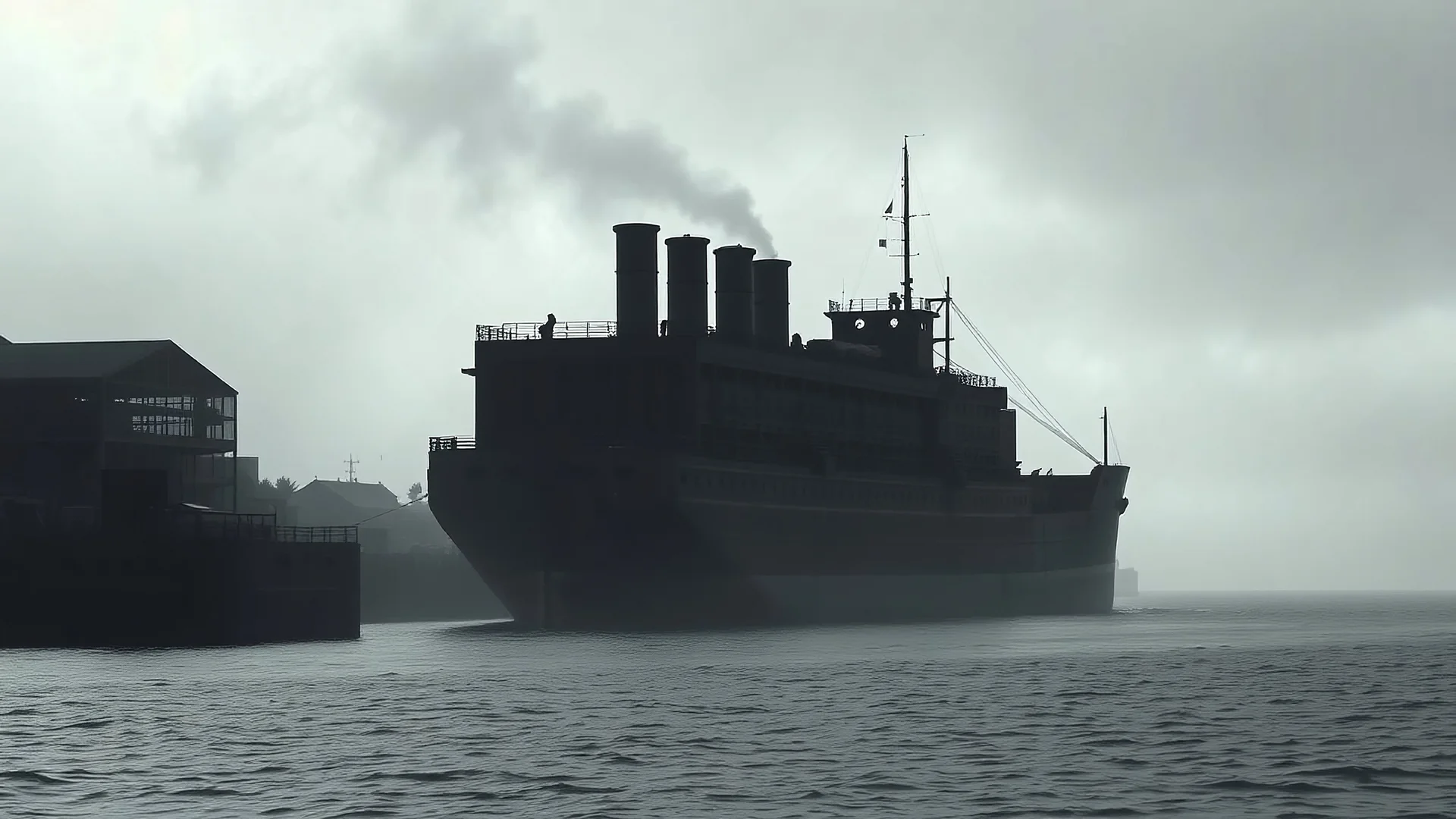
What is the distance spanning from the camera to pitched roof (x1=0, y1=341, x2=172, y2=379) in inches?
3066

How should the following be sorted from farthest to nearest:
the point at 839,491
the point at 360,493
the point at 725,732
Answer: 1. the point at 360,493
2. the point at 839,491
3. the point at 725,732

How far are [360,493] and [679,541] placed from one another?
356ft

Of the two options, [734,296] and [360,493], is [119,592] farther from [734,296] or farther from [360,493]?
[360,493]

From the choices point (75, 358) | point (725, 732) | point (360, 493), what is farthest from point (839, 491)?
point (360, 493)

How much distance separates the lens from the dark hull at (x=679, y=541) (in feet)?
236

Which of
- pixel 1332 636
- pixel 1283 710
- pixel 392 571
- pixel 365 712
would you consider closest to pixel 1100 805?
pixel 1283 710

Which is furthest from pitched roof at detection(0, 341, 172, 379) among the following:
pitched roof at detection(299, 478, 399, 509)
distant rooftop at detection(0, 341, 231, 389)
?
pitched roof at detection(299, 478, 399, 509)

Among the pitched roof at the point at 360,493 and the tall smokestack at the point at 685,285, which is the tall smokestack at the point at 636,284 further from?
the pitched roof at the point at 360,493

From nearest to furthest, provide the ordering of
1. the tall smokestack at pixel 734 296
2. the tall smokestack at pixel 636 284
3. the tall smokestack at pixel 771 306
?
1. the tall smokestack at pixel 636 284
2. the tall smokestack at pixel 734 296
3. the tall smokestack at pixel 771 306

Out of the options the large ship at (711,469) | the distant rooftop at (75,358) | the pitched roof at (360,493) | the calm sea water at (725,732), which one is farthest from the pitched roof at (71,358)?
the pitched roof at (360,493)

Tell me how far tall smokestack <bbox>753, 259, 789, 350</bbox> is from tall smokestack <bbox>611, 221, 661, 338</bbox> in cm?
1111

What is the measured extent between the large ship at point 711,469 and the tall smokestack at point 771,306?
0.08m

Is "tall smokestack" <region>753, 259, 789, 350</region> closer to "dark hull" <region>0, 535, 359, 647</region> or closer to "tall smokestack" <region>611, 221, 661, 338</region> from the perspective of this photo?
"tall smokestack" <region>611, 221, 661, 338</region>

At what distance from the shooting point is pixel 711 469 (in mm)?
74375
